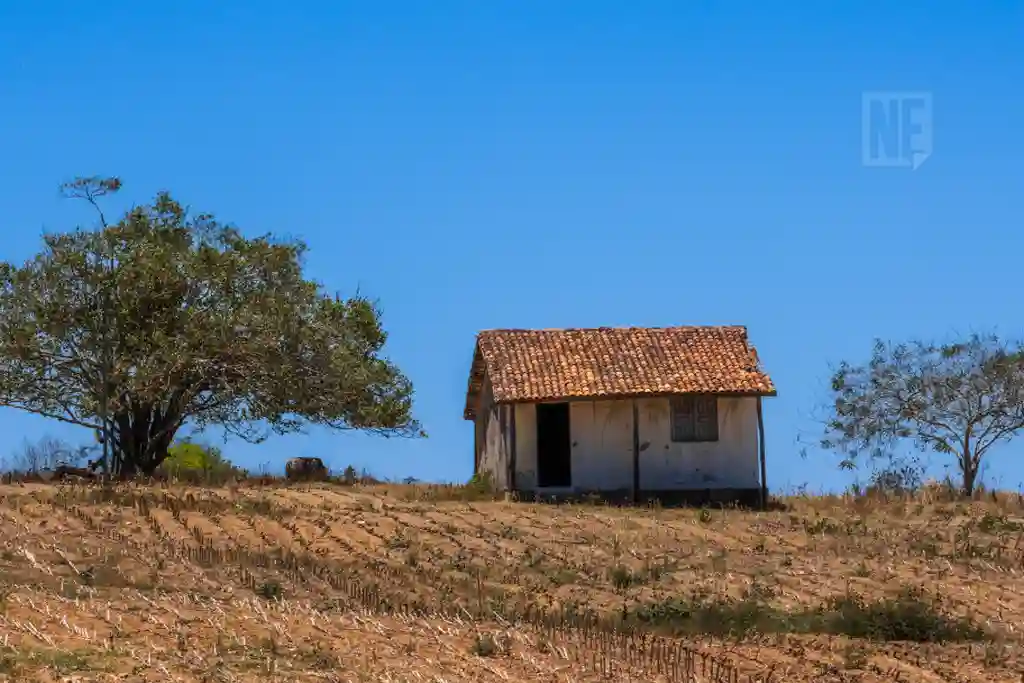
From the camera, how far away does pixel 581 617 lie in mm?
19438

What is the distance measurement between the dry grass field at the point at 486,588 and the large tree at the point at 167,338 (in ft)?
11.7

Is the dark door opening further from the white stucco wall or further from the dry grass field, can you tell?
the dry grass field

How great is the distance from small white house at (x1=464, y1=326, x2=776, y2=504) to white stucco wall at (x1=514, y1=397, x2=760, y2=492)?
0.02 m

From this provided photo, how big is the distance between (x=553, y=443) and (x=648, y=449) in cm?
223

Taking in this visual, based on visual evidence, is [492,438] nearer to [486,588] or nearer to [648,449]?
[648,449]

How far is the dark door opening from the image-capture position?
34156mm

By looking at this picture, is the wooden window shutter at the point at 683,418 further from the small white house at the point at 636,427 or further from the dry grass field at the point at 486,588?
the dry grass field at the point at 486,588

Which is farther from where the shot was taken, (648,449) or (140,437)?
(140,437)

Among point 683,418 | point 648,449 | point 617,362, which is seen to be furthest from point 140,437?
point 683,418

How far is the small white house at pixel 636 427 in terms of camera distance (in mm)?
33031

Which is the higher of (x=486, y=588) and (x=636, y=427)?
(x=636, y=427)

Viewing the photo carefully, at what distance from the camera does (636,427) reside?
32.8m

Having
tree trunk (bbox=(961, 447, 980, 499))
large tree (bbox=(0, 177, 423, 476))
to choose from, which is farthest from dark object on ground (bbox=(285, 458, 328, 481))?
tree trunk (bbox=(961, 447, 980, 499))

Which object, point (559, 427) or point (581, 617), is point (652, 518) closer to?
point (559, 427)
